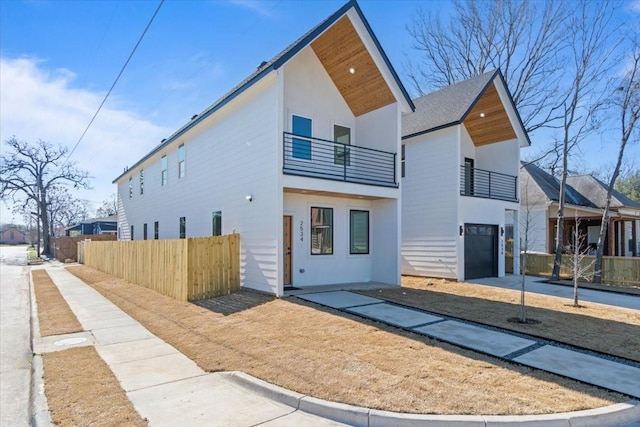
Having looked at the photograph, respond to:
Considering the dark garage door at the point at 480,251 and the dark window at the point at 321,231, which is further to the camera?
the dark garage door at the point at 480,251

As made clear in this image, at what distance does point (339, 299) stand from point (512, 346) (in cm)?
449

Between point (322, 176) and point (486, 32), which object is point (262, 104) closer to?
point (322, 176)

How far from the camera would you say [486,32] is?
23094 millimetres

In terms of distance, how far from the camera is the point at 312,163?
12.5 metres

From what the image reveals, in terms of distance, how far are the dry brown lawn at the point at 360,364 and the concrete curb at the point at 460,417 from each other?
0.13 metres

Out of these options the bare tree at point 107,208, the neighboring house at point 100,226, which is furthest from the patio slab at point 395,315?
the bare tree at point 107,208

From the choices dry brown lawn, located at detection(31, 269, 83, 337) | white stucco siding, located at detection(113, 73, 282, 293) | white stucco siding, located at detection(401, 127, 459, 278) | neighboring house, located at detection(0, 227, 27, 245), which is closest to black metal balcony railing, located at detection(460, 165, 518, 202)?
white stucco siding, located at detection(401, 127, 459, 278)

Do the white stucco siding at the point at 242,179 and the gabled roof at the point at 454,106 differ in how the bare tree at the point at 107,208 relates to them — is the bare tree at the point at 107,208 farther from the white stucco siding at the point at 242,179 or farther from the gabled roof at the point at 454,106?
the gabled roof at the point at 454,106

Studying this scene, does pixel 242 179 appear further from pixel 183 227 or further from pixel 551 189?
pixel 551 189

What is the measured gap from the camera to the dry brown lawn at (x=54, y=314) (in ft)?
27.1

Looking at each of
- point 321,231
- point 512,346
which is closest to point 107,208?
point 321,231

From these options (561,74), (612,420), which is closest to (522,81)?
(561,74)

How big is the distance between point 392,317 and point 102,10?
11473mm

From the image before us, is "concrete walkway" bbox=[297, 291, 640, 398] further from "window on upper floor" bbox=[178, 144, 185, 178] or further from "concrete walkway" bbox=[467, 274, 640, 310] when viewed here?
"window on upper floor" bbox=[178, 144, 185, 178]
